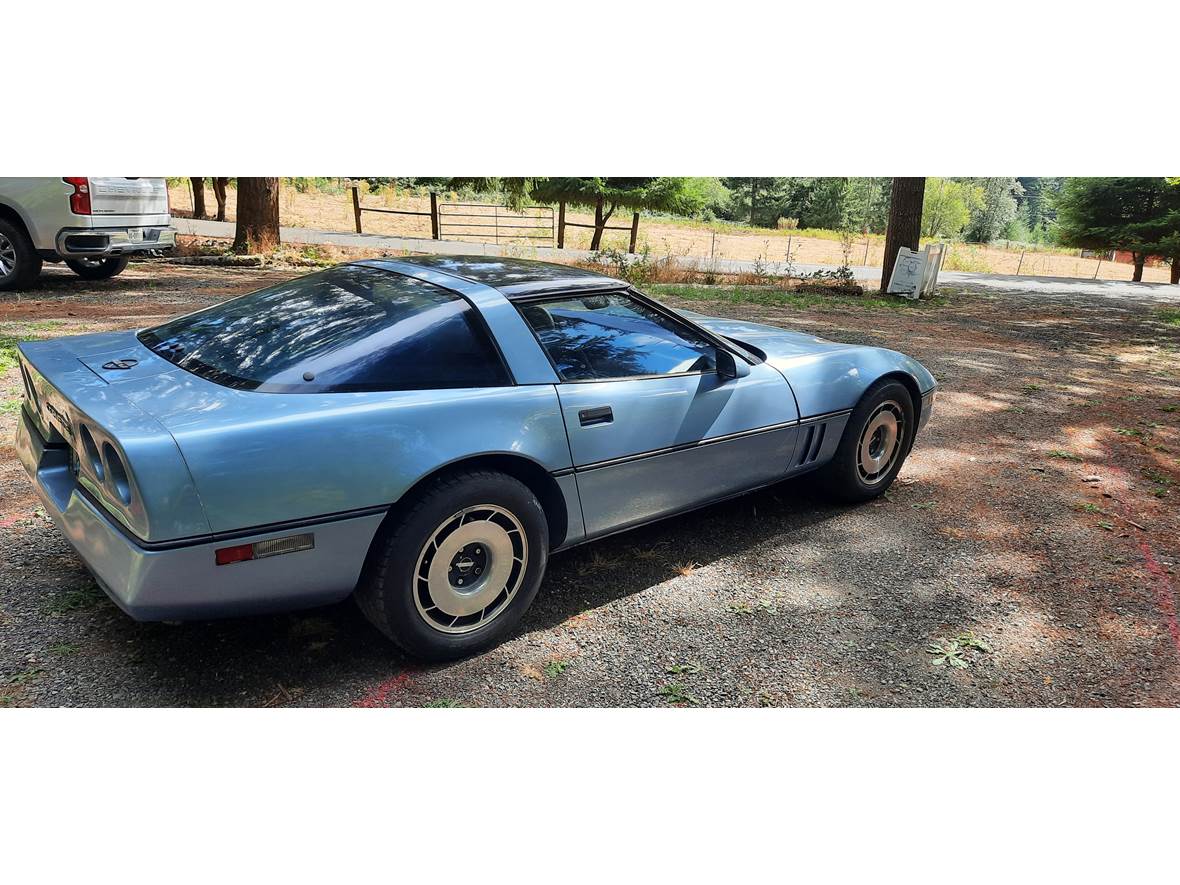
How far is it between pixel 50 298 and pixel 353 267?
7604 millimetres

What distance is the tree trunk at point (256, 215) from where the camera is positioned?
1386 cm

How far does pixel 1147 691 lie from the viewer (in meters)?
3.15

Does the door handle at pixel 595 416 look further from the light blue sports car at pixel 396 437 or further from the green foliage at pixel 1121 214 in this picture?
the green foliage at pixel 1121 214

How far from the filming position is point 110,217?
9.95 metres

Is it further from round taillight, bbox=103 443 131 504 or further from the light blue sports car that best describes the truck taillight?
round taillight, bbox=103 443 131 504

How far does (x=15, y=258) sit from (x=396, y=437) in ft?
30.8

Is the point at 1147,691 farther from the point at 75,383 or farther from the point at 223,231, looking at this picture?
the point at 223,231

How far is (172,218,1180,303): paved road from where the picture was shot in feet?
56.8

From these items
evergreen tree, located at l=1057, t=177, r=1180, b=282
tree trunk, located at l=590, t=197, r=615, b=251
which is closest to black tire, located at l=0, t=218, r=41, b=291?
tree trunk, located at l=590, t=197, r=615, b=251

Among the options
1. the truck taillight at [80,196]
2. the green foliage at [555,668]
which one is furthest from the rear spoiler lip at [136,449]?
the truck taillight at [80,196]

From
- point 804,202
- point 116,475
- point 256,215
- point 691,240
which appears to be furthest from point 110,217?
point 804,202

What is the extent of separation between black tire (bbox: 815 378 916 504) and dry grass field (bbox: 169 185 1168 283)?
16354mm

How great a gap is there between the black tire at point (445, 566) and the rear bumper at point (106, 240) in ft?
29.6

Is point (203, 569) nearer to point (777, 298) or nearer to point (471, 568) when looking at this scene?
point (471, 568)
